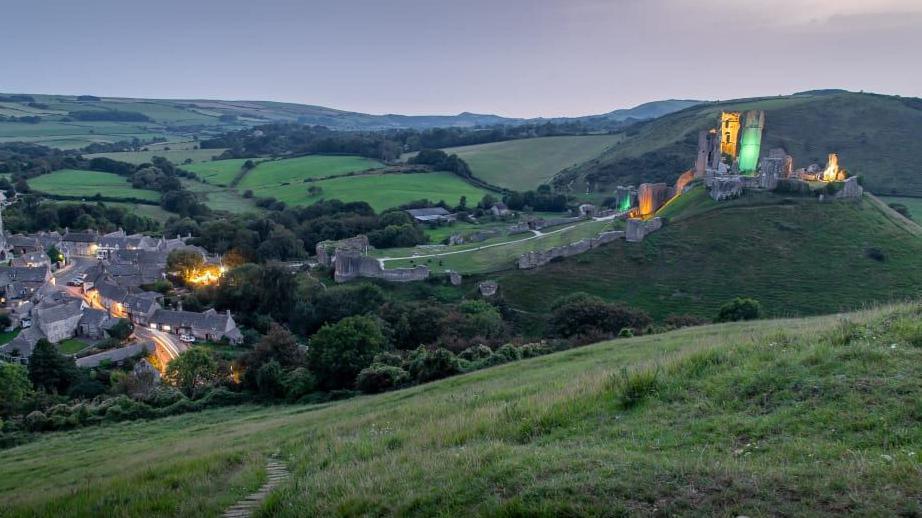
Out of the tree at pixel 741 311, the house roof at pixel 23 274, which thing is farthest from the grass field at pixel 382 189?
the tree at pixel 741 311

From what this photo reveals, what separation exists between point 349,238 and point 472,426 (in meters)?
67.8

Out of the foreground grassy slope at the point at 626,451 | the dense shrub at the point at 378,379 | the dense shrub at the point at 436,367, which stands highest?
the foreground grassy slope at the point at 626,451

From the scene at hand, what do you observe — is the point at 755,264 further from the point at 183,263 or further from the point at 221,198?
the point at 221,198

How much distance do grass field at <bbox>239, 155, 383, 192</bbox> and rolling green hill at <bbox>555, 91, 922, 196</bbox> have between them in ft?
146

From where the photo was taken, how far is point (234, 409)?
94.0 ft

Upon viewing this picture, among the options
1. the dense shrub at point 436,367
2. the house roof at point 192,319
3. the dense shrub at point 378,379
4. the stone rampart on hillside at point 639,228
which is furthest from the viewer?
the stone rampart on hillside at point 639,228

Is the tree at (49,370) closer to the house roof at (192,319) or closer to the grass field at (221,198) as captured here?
the house roof at (192,319)

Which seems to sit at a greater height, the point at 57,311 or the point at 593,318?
the point at 593,318

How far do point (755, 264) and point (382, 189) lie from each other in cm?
7069

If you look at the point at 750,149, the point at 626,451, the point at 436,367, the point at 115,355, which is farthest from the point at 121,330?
the point at 750,149

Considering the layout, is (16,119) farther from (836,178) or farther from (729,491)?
(729,491)

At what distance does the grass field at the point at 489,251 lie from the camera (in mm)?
59562

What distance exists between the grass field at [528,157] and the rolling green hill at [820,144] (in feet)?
28.5

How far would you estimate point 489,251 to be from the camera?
64.7 m
